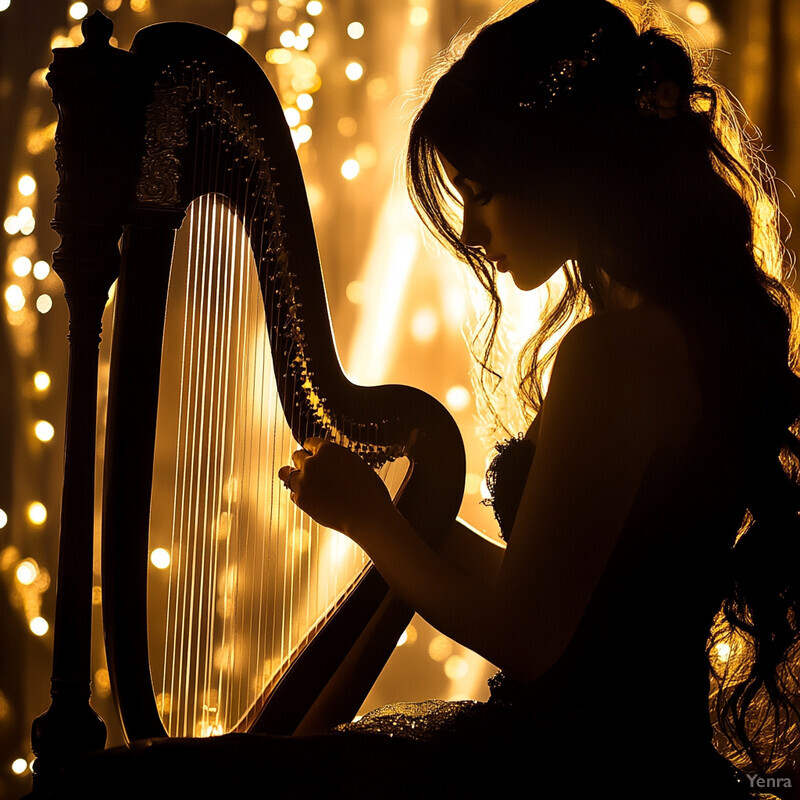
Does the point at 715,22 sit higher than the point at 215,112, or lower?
higher

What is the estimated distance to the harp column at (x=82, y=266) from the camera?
2.97 feet

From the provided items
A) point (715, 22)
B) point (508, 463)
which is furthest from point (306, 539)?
point (715, 22)

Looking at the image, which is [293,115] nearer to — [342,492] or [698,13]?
[698,13]

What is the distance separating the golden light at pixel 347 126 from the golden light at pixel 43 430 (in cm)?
90

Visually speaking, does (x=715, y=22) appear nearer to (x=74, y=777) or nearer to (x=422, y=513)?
(x=422, y=513)

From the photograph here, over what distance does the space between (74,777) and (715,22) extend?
6.51 ft

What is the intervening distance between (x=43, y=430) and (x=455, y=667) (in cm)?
105

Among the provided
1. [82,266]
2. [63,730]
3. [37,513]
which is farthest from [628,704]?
[37,513]

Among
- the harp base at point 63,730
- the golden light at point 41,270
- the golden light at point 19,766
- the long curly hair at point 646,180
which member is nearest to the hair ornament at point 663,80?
the long curly hair at point 646,180

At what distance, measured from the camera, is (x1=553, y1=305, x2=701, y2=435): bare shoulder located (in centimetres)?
78

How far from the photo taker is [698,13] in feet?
6.81

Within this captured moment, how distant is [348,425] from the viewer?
44.0 inches

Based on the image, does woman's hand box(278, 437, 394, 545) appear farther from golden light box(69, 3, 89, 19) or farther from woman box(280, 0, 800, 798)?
golden light box(69, 3, 89, 19)

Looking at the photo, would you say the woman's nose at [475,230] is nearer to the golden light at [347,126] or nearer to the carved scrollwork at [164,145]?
the carved scrollwork at [164,145]
